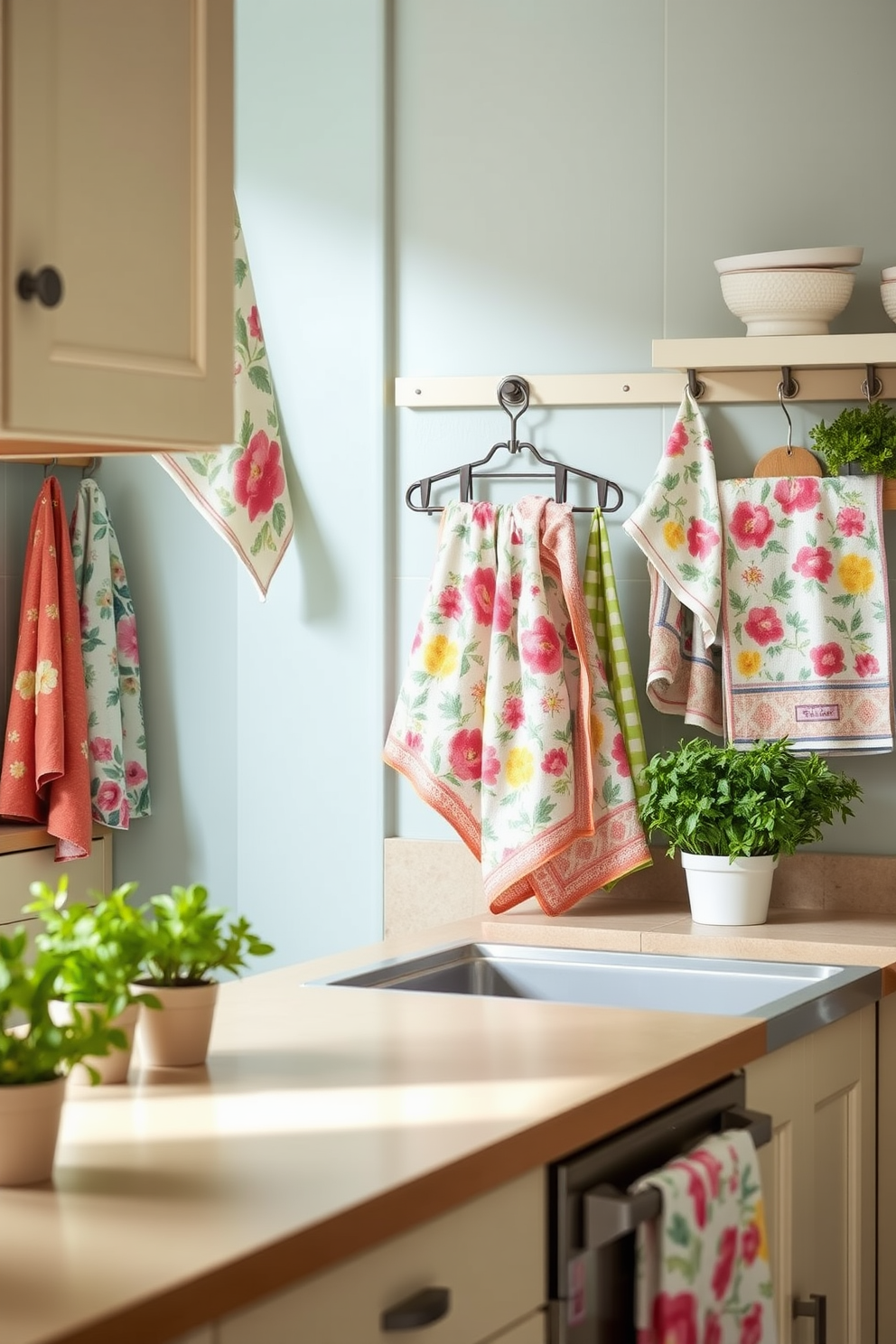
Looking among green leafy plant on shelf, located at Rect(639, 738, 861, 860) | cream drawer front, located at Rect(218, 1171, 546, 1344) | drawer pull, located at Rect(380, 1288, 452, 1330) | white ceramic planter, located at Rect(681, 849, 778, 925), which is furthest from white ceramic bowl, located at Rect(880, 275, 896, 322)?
drawer pull, located at Rect(380, 1288, 452, 1330)

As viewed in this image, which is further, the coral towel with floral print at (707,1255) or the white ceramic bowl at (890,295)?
the white ceramic bowl at (890,295)

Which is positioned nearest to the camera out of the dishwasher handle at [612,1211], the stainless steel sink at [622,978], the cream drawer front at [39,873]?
the dishwasher handle at [612,1211]

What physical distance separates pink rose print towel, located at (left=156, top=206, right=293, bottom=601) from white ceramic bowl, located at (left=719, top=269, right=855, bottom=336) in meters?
0.79

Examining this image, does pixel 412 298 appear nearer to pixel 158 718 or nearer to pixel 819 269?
pixel 819 269

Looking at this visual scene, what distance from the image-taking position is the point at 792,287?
2.49m

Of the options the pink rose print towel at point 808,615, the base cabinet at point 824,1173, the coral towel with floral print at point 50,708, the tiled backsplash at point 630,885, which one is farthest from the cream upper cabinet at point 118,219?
the coral towel with floral print at point 50,708

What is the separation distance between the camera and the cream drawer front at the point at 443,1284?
113cm

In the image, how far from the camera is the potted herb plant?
2.41 m

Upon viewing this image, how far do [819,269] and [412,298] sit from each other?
709 millimetres

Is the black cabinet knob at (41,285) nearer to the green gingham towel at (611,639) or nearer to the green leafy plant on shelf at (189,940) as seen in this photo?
the green leafy plant on shelf at (189,940)

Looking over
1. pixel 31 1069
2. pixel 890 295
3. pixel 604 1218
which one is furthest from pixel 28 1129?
pixel 890 295

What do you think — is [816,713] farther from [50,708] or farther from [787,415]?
[50,708]

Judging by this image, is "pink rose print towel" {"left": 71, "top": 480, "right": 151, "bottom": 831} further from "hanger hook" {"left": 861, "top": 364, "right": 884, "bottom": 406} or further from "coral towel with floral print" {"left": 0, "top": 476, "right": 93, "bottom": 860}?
"hanger hook" {"left": 861, "top": 364, "right": 884, "bottom": 406}

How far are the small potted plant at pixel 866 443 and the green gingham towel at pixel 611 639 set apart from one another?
1.22ft
